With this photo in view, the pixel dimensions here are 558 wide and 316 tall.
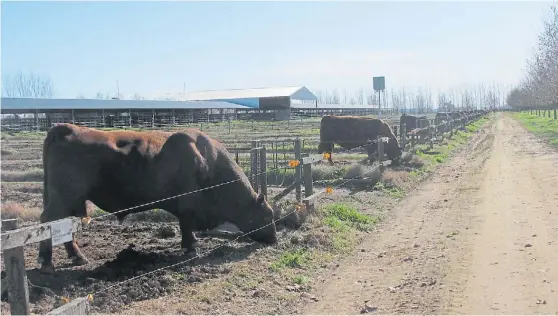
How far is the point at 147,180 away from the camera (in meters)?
8.23

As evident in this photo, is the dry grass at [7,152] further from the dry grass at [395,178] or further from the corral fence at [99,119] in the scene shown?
the dry grass at [395,178]

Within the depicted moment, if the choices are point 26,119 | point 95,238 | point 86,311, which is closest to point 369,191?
point 95,238

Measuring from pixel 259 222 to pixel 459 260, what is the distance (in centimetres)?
313

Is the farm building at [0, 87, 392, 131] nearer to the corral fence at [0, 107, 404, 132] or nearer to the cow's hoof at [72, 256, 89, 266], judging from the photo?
the corral fence at [0, 107, 404, 132]

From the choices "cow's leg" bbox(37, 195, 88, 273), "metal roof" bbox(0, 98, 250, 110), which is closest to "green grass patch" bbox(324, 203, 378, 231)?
"cow's leg" bbox(37, 195, 88, 273)

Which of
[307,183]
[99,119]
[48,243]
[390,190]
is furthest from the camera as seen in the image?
[99,119]

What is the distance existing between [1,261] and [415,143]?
20711 millimetres

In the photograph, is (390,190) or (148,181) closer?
(148,181)

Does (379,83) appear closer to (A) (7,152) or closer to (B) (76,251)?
(A) (7,152)

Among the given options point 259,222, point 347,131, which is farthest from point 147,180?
point 347,131

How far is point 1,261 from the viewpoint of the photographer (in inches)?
293

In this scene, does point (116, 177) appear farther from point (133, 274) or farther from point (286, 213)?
point (286, 213)

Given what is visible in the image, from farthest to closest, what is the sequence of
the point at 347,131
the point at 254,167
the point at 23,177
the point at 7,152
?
the point at 7,152 → the point at 347,131 → the point at 23,177 → the point at 254,167

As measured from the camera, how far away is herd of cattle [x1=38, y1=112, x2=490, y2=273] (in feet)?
24.7
